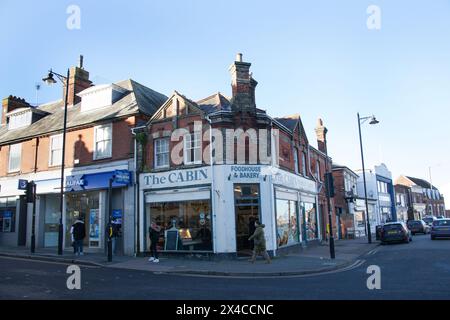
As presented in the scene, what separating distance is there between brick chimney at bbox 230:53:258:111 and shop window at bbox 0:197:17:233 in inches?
630

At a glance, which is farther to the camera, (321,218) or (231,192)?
(321,218)

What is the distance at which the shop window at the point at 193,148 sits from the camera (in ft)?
59.1

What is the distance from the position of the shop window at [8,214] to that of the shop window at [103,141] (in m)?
7.66

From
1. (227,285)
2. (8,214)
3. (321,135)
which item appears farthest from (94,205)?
(321,135)

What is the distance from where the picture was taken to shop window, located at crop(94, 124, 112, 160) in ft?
66.8

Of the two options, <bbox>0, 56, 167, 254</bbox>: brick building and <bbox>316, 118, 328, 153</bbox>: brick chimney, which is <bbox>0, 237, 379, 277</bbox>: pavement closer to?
<bbox>0, 56, 167, 254</bbox>: brick building

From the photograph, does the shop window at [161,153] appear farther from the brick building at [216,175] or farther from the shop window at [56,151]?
the shop window at [56,151]

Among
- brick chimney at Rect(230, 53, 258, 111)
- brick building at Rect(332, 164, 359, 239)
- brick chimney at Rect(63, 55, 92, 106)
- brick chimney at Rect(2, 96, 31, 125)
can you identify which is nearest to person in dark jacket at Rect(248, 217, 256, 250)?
brick chimney at Rect(230, 53, 258, 111)

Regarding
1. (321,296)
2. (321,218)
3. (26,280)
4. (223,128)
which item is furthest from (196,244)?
(321,218)

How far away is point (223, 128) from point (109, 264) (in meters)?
7.79

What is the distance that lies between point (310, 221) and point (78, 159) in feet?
48.6

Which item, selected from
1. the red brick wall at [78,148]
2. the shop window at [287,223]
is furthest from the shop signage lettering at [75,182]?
the shop window at [287,223]

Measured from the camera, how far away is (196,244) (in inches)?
687
